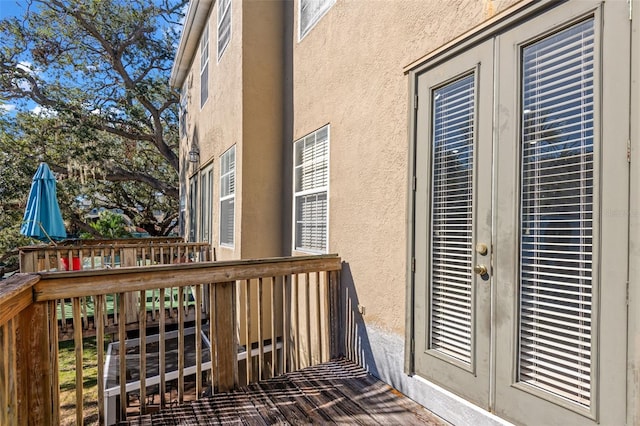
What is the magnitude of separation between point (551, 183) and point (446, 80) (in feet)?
3.44

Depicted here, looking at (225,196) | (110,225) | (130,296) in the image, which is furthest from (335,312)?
(110,225)

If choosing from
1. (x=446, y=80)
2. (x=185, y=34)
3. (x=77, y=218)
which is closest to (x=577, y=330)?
(x=446, y=80)

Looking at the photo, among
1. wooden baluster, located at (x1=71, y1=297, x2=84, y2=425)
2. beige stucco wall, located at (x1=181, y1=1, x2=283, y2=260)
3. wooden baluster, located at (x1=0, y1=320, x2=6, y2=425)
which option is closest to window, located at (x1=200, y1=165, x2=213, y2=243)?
beige stucco wall, located at (x1=181, y1=1, x2=283, y2=260)

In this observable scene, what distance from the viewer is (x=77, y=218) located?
14891 mm

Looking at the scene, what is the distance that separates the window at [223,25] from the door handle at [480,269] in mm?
5462

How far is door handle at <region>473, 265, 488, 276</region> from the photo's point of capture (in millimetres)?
2166

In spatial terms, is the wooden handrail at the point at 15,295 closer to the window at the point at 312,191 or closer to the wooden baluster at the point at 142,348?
the wooden baluster at the point at 142,348

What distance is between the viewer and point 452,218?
7.98 ft

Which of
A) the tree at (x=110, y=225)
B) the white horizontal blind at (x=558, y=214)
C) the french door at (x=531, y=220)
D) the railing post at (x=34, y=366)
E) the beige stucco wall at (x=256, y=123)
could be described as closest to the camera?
the french door at (x=531, y=220)

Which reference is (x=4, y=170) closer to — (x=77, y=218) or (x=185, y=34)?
(x=77, y=218)

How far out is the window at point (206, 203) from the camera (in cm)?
738

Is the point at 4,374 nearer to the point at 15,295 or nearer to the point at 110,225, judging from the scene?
the point at 15,295

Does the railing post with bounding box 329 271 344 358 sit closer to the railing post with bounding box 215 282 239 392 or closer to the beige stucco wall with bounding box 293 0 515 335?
the beige stucco wall with bounding box 293 0 515 335

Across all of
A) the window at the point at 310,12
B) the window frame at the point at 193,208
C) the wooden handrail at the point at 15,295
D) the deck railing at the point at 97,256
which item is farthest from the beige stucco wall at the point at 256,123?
the window frame at the point at 193,208
